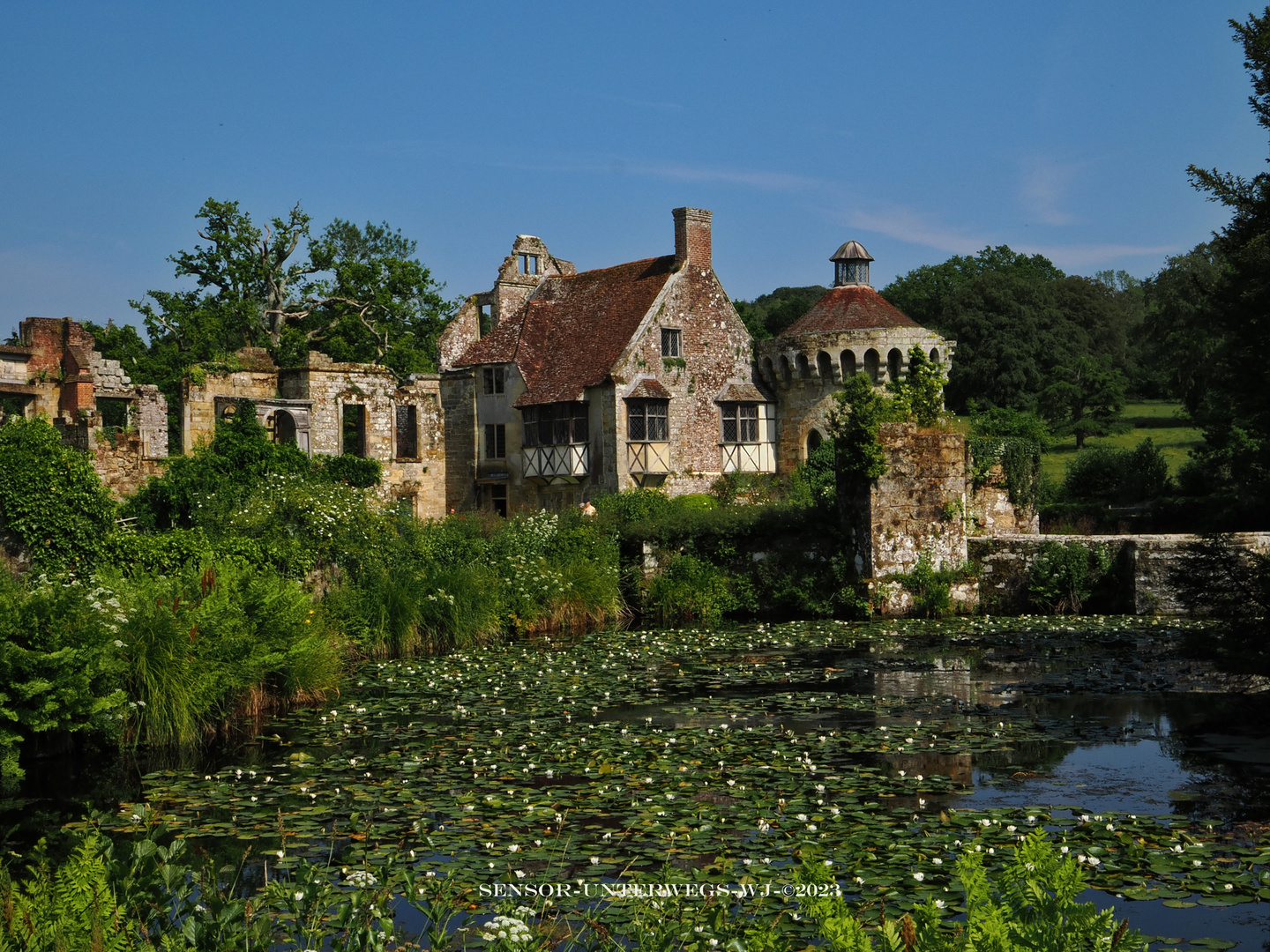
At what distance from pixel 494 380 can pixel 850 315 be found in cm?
1139

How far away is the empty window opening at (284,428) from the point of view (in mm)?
29916

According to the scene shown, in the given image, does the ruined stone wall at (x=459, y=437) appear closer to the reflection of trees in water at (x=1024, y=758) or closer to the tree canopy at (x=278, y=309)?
the tree canopy at (x=278, y=309)

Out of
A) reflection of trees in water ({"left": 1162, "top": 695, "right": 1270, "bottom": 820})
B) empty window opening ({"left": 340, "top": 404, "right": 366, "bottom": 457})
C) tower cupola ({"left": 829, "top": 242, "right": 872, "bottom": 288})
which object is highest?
tower cupola ({"left": 829, "top": 242, "right": 872, "bottom": 288})

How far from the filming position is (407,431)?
33.6 metres

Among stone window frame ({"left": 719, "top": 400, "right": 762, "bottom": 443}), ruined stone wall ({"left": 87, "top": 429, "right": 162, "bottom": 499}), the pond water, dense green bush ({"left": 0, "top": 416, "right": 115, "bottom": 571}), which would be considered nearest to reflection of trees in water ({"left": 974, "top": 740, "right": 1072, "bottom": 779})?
the pond water

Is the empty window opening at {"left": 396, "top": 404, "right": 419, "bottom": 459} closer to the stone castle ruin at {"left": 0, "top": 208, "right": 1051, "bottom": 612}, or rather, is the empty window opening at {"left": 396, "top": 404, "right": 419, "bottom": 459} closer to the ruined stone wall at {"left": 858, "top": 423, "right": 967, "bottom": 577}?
the stone castle ruin at {"left": 0, "top": 208, "right": 1051, "bottom": 612}

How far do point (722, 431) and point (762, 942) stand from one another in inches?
1235

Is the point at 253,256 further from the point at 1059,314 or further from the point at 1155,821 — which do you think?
the point at 1155,821

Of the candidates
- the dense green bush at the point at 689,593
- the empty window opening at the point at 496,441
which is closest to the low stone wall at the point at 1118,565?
the dense green bush at the point at 689,593

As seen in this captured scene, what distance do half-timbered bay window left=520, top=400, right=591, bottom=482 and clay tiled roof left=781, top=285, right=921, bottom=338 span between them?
712 centimetres

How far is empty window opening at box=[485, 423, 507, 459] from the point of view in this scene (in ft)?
118

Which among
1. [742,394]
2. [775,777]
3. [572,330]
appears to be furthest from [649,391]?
[775,777]

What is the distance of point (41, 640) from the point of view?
9.48m

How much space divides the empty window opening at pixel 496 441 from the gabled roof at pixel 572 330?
138cm
